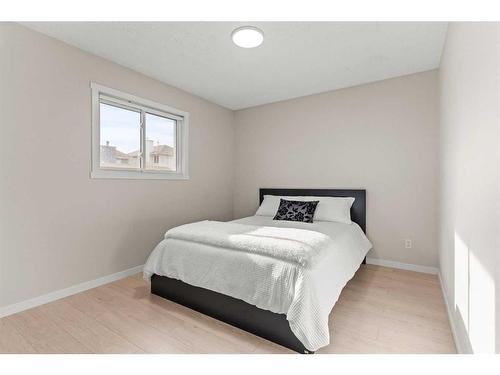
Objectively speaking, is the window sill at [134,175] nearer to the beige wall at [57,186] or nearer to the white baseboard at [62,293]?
the beige wall at [57,186]

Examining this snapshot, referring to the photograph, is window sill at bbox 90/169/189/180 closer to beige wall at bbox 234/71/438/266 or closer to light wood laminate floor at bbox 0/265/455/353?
light wood laminate floor at bbox 0/265/455/353

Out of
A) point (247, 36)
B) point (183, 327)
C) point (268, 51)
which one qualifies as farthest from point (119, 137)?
point (183, 327)

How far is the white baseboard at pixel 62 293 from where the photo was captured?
1.94 meters

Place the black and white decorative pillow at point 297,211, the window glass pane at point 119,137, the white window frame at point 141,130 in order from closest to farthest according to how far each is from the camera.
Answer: the white window frame at point 141,130 → the window glass pane at point 119,137 → the black and white decorative pillow at point 297,211

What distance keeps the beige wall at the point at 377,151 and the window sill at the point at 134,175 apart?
1464 mm

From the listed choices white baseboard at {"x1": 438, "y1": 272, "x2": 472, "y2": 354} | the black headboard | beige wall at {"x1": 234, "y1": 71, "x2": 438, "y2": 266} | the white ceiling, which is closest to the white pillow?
the black headboard

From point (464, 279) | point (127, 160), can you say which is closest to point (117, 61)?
point (127, 160)

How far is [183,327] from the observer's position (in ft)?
5.79

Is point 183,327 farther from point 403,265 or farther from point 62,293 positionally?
point 403,265

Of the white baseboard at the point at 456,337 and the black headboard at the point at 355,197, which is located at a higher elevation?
the black headboard at the point at 355,197

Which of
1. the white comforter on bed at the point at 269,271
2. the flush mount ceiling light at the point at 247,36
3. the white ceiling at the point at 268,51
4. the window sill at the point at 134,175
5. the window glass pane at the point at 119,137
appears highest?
the white ceiling at the point at 268,51

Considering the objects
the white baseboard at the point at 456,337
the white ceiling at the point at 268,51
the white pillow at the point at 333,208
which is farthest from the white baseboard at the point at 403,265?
the white ceiling at the point at 268,51

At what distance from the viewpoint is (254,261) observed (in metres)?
1.70
